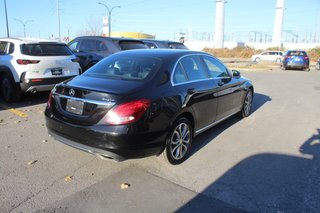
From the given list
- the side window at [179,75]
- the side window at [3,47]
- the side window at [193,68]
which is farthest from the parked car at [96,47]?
the side window at [179,75]

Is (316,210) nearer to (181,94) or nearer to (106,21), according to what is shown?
(181,94)

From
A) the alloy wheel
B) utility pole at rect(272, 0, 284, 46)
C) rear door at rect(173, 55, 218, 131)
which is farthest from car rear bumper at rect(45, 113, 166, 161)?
utility pole at rect(272, 0, 284, 46)

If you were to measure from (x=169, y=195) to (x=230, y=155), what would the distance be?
5.51 feet

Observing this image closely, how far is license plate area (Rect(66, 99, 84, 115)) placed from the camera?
384cm

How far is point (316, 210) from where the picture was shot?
3336 millimetres

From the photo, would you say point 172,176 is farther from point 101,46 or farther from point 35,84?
point 101,46

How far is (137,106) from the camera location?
3.64m

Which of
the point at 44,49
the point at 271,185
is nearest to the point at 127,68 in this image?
the point at 271,185

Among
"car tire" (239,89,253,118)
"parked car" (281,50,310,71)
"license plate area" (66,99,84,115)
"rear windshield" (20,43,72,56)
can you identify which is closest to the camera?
"license plate area" (66,99,84,115)

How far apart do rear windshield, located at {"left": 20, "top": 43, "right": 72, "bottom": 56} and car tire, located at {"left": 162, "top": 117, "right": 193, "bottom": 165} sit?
15.5ft

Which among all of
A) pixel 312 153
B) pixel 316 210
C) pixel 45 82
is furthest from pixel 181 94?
pixel 45 82

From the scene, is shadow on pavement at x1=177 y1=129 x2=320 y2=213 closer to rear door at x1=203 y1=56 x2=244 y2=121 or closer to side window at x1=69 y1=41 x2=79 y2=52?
rear door at x1=203 y1=56 x2=244 y2=121

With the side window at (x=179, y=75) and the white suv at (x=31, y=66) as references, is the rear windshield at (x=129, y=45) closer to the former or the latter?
the white suv at (x=31, y=66)

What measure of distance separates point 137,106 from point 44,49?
4977mm
